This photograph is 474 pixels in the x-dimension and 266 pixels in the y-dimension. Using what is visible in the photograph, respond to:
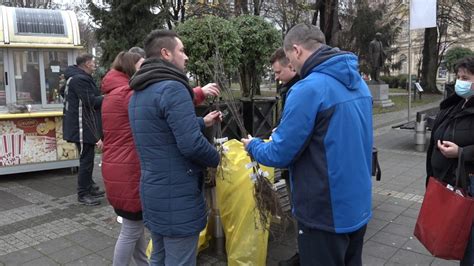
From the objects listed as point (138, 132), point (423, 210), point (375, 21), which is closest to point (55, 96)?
point (138, 132)

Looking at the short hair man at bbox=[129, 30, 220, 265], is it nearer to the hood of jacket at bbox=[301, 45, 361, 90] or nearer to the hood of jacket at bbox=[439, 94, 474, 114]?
the hood of jacket at bbox=[301, 45, 361, 90]

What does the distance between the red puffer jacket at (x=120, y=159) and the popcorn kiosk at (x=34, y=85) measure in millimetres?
4122

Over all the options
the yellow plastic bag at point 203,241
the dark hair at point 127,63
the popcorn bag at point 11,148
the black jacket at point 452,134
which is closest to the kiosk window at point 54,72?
the popcorn bag at point 11,148

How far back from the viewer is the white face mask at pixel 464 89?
2.87 meters

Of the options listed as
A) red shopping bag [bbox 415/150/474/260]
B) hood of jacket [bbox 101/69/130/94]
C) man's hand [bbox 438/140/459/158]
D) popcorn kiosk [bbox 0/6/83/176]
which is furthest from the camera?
popcorn kiosk [bbox 0/6/83/176]

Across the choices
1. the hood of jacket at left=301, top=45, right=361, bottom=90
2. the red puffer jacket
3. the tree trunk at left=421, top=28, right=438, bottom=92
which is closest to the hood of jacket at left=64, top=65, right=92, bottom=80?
the red puffer jacket

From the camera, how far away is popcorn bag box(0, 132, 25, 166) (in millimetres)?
6406

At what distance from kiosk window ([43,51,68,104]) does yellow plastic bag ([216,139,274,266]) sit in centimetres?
499

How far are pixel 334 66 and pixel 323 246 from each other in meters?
0.84

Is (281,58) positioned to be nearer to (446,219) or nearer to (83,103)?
(446,219)

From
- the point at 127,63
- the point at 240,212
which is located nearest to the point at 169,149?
the point at 240,212

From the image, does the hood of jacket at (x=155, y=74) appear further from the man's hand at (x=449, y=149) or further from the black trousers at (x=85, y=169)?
the black trousers at (x=85, y=169)

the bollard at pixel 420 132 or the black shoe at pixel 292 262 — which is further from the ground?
the bollard at pixel 420 132

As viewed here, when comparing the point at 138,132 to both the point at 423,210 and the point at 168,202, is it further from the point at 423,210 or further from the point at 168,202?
the point at 423,210
